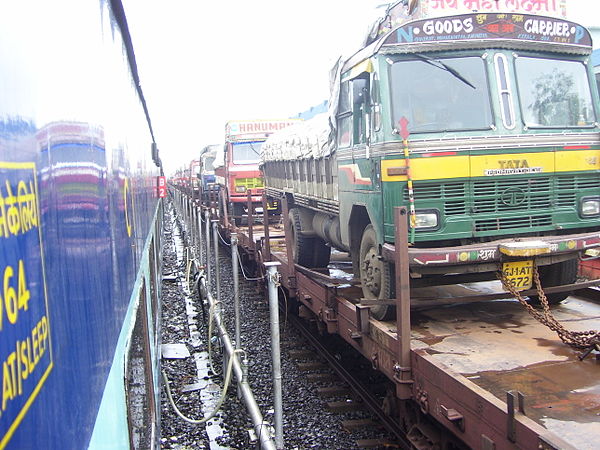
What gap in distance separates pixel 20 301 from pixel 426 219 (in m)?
4.50

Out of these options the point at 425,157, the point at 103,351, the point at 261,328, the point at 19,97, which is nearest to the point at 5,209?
the point at 19,97

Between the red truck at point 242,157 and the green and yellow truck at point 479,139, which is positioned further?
Answer: the red truck at point 242,157

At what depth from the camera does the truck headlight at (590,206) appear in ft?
18.4

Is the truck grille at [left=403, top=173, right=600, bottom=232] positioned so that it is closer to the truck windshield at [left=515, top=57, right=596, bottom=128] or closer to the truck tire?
the truck windshield at [left=515, top=57, right=596, bottom=128]

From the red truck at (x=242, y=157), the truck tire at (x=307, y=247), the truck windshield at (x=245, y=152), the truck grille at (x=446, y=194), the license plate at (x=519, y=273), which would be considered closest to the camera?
the license plate at (x=519, y=273)

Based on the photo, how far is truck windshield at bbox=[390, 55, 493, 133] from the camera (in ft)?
17.9

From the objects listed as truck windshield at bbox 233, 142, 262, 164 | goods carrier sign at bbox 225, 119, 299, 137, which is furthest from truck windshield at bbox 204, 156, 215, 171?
truck windshield at bbox 233, 142, 262, 164

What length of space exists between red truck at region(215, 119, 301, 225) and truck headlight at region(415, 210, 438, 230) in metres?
13.4

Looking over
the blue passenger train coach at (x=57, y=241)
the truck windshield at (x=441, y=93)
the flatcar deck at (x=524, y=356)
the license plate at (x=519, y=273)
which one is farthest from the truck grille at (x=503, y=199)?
the blue passenger train coach at (x=57, y=241)

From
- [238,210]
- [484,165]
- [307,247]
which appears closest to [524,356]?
[484,165]

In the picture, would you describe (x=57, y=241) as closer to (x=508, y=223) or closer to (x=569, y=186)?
(x=508, y=223)

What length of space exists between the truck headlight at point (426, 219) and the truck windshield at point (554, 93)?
1256 mm

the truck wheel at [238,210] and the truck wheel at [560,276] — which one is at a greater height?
the truck wheel at [238,210]

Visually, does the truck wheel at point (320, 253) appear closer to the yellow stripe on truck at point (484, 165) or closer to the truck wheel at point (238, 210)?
the yellow stripe on truck at point (484, 165)
